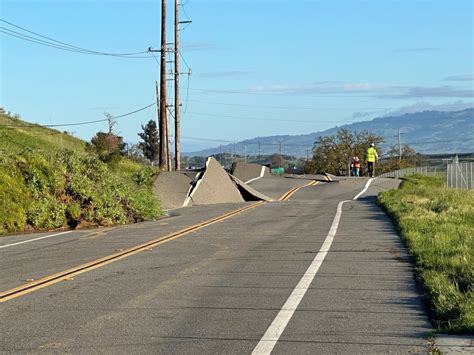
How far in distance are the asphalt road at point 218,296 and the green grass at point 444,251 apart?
0.27 m

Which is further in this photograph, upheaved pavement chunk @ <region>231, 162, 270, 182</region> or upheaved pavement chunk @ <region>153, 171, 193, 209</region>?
upheaved pavement chunk @ <region>231, 162, 270, 182</region>

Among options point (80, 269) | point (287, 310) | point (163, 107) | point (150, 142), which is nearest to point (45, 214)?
point (80, 269)

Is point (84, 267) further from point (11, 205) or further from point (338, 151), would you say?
point (338, 151)

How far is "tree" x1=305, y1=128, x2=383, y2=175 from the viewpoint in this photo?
3595 inches

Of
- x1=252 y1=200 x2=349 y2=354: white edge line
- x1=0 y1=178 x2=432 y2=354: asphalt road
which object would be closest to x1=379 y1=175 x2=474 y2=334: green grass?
x1=0 y1=178 x2=432 y2=354: asphalt road

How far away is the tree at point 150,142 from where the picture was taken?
253ft

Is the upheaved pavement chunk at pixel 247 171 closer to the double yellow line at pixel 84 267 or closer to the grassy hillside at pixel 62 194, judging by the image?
the grassy hillside at pixel 62 194

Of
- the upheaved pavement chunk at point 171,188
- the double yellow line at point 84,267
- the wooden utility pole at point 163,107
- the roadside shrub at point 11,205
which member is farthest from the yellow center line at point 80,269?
the wooden utility pole at point 163,107

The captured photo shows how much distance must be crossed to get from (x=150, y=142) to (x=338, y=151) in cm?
2524

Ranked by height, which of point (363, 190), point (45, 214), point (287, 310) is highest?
point (45, 214)

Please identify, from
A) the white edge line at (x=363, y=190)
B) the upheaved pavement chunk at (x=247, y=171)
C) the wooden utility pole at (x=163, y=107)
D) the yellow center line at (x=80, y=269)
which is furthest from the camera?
the upheaved pavement chunk at (x=247, y=171)

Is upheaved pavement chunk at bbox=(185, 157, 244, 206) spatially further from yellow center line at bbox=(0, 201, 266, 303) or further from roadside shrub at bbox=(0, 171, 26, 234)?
yellow center line at bbox=(0, 201, 266, 303)

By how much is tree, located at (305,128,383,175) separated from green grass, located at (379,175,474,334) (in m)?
66.4

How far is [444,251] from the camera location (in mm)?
12672
